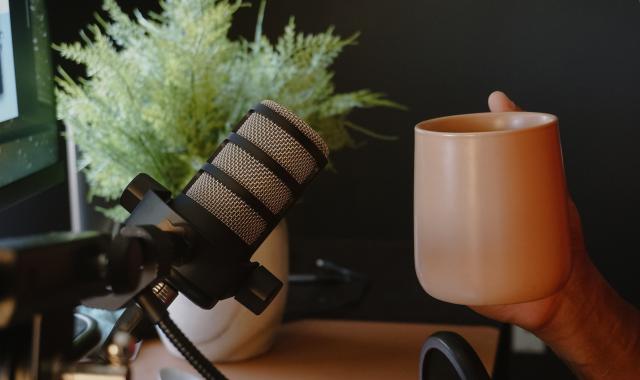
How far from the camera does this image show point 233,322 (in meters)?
1.04

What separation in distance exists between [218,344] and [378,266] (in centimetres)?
43

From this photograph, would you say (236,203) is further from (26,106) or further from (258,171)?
(26,106)

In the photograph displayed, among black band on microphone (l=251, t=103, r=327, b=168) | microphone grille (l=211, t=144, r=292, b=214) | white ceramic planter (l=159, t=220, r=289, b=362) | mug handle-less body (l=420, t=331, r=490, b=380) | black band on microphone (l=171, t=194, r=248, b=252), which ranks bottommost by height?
white ceramic planter (l=159, t=220, r=289, b=362)

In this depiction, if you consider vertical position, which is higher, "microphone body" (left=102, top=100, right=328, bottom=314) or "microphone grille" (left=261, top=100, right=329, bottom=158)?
"microphone grille" (left=261, top=100, right=329, bottom=158)

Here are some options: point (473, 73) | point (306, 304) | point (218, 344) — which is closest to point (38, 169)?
point (218, 344)

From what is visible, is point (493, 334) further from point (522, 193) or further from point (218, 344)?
point (522, 193)

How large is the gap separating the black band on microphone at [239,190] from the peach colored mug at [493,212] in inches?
4.8

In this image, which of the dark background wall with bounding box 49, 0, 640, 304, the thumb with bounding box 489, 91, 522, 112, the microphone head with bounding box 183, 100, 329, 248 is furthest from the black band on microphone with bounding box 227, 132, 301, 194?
the dark background wall with bounding box 49, 0, 640, 304

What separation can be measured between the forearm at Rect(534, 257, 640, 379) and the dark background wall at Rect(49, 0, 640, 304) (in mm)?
489

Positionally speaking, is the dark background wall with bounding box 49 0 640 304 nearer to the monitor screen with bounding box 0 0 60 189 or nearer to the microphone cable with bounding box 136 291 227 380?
the monitor screen with bounding box 0 0 60 189

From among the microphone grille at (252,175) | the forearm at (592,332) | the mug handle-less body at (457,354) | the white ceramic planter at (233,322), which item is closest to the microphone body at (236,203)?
the microphone grille at (252,175)

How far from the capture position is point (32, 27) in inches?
41.3

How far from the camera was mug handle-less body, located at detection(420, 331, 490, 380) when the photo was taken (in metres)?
0.77

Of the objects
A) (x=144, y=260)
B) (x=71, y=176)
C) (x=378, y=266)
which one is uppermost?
(x=144, y=260)
